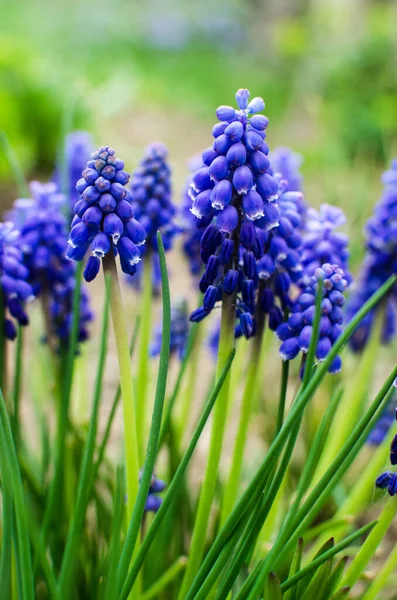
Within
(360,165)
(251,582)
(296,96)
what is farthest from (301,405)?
(296,96)

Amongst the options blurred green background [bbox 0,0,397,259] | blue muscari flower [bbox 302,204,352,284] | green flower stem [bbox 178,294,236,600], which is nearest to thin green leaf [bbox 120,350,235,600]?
green flower stem [bbox 178,294,236,600]

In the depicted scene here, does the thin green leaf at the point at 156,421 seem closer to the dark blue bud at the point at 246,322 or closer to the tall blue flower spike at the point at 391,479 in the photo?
the dark blue bud at the point at 246,322

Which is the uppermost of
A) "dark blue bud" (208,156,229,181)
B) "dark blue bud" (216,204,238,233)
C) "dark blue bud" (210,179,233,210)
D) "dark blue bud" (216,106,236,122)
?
"dark blue bud" (216,106,236,122)

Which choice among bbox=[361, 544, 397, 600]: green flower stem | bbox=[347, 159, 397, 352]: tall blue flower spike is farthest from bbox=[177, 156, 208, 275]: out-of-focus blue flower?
bbox=[361, 544, 397, 600]: green flower stem

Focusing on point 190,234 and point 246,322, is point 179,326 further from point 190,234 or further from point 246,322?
point 246,322

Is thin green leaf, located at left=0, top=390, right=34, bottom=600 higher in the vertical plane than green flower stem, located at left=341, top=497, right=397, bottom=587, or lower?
higher

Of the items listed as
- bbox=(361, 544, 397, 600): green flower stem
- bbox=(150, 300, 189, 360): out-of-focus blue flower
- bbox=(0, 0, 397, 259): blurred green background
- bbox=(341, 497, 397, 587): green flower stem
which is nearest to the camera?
bbox=(341, 497, 397, 587): green flower stem

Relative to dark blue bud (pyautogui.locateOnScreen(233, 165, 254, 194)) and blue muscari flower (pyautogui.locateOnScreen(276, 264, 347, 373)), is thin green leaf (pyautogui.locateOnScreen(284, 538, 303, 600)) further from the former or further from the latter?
dark blue bud (pyautogui.locateOnScreen(233, 165, 254, 194))

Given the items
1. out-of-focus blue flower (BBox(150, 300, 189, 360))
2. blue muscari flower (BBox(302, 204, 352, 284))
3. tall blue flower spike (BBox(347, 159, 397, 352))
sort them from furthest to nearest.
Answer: out-of-focus blue flower (BBox(150, 300, 189, 360)), tall blue flower spike (BBox(347, 159, 397, 352)), blue muscari flower (BBox(302, 204, 352, 284))

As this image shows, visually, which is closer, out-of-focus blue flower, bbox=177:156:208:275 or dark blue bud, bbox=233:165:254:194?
dark blue bud, bbox=233:165:254:194
